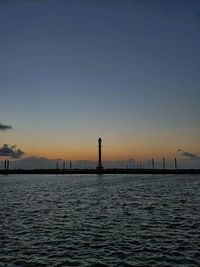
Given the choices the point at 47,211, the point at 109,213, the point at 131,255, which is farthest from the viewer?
the point at 47,211

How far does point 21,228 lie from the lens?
24.5m

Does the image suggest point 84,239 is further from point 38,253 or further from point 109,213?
point 109,213

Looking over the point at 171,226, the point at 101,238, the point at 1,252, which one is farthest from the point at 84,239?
the point at 171,226

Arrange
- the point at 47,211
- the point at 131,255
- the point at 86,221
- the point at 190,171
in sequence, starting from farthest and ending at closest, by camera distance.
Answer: the point at 190,171 → the point at 47,211 → the point at 86,221 → the point at 131,255

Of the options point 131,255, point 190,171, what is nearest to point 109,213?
point 131,255

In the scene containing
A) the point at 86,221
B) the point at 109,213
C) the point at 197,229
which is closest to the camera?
the point at 197,229

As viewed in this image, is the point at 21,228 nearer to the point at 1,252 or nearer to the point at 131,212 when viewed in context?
the point at 1,252

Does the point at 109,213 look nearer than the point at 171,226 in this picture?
No

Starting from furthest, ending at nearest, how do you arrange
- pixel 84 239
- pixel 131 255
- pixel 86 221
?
pixel 86 221 < pixel 84 239 < pixel 131 255

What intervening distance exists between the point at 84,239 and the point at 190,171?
6943 inches

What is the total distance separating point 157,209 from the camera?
1347 inches

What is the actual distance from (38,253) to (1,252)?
228 cm

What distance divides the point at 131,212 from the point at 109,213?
249 centimetres

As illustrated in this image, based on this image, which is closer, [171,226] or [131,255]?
[131,255]
